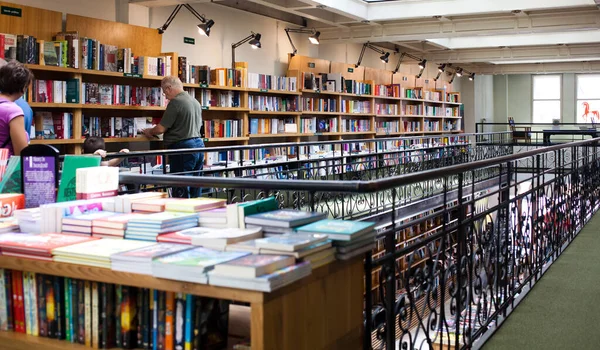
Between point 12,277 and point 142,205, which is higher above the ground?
point 142,205

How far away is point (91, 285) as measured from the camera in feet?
6.73

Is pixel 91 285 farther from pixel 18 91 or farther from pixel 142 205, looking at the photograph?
pixel 18 91

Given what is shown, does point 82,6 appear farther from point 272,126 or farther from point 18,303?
point 18,303

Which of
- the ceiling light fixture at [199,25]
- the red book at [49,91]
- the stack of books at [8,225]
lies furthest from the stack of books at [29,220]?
the ceiling light fixture at [199,25]

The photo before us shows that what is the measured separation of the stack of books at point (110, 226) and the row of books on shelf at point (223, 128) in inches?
232

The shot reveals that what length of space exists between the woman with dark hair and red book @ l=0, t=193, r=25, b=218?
0.60 m

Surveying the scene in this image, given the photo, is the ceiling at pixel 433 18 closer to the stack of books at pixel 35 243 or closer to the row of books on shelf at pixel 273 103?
the row of books on shelf at pixel 273 103

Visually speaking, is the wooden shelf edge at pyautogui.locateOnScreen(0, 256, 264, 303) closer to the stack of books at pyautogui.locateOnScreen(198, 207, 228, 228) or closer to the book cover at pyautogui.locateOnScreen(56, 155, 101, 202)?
the stack of books at pyautogui.locateOnScreen(198, 207, 228, 228)

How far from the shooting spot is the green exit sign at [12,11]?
5.86 m

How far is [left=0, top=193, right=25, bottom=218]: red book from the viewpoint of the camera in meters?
2.54

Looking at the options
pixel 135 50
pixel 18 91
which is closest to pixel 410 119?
pixel 135 50

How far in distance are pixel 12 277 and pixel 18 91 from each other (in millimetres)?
1285

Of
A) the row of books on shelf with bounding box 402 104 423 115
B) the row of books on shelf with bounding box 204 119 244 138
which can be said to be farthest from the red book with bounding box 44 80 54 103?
the row of books on shelf with bounding box 402 104 423 115

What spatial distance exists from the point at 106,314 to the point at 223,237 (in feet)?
1.51
